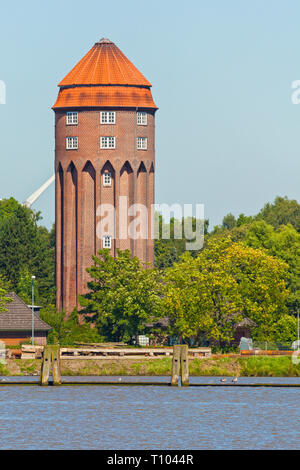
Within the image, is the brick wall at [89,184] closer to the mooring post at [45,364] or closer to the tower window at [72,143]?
the tower window at [72,143]

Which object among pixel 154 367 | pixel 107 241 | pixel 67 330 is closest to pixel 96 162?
pixel 107 241

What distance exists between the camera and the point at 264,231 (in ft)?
537

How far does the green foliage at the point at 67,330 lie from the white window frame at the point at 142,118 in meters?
24.0

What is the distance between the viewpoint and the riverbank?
110 m

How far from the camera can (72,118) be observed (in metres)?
159

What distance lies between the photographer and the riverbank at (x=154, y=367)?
362 feet

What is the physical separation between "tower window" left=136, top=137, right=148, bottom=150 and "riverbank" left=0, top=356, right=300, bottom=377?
52329mm

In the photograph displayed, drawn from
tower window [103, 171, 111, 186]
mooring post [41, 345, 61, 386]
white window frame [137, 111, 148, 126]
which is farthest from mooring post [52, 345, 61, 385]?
white window frame [137, 111, 148, 126]

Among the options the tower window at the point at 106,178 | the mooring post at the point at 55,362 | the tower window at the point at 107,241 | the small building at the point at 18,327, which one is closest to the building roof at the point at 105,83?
the tower window at the point at 106,178

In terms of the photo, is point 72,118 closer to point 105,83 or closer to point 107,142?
point 107,142

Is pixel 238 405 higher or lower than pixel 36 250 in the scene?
lower
